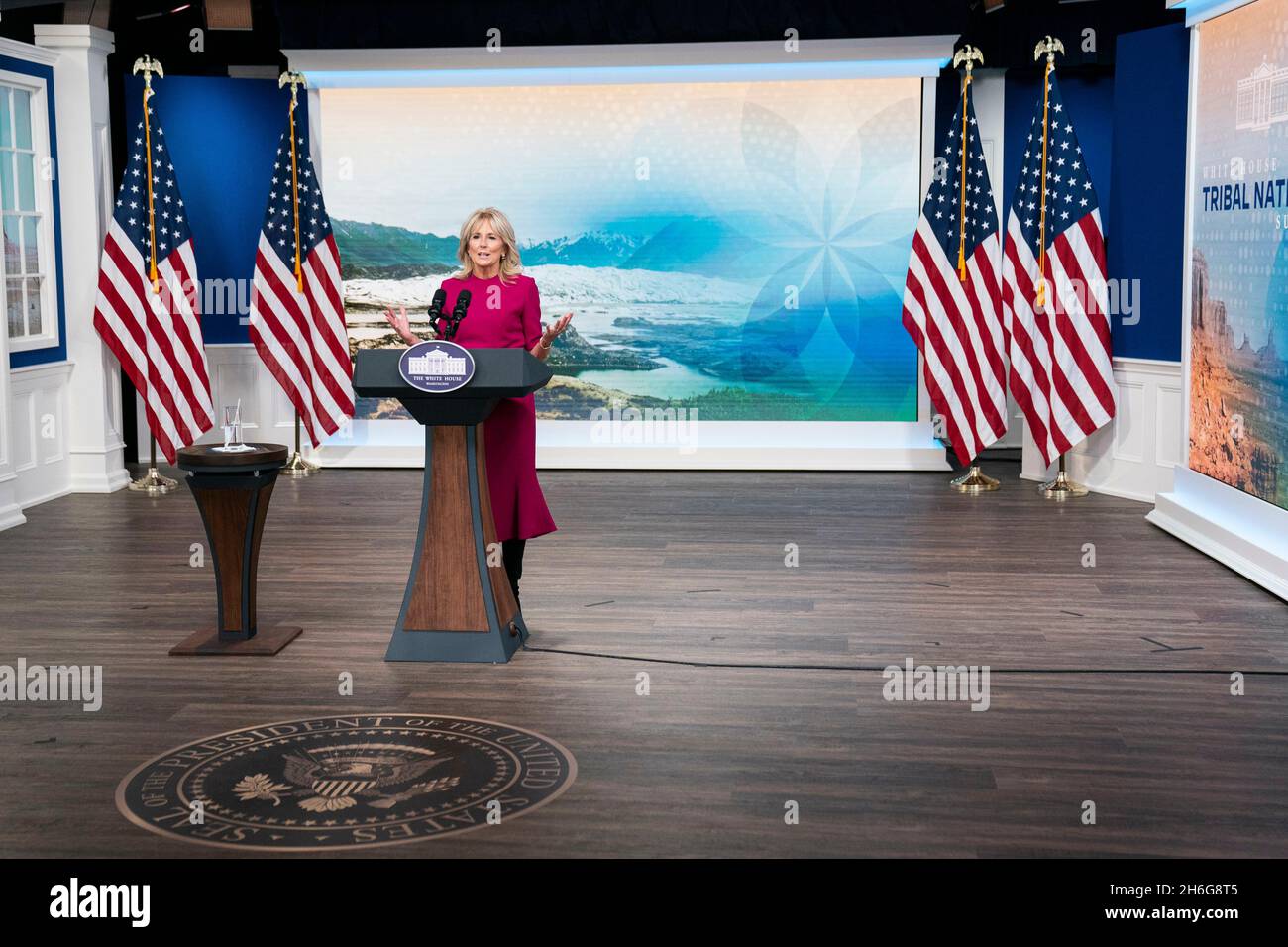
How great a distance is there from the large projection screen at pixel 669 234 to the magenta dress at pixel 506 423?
15.7ft

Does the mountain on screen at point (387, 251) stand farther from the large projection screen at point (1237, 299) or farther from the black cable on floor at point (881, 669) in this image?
the black cable on floor at point (881, 669)

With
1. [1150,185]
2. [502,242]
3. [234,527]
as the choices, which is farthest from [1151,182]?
[234,527]

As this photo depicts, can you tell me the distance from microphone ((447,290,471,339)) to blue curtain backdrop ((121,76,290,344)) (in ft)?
Answer: 17.9

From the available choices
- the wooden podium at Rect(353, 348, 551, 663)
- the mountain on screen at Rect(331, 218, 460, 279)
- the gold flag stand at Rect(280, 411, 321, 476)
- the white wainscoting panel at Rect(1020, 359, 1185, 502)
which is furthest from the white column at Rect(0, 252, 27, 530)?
the white wainscoting panel at Rect(1020, 359, 1185, 502)

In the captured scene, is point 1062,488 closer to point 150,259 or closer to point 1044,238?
point 1044,238

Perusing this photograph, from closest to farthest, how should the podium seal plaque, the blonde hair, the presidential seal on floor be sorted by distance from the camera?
the presidential seal on floor → the podium seal plaque → the blonde hair

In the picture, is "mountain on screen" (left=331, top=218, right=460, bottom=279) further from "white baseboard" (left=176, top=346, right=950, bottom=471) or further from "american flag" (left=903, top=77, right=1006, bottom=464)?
"american flag" (left=903, top=77, right=1006, bottom=464)

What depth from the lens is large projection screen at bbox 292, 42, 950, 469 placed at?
9750 millimetres

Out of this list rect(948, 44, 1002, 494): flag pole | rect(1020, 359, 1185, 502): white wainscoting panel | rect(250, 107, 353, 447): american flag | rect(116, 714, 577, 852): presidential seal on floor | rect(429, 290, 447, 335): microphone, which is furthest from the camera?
rect(250, 107, 353, 447): american flag

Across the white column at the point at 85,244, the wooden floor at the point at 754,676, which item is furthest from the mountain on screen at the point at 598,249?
the wooden floor at the point at 754,676

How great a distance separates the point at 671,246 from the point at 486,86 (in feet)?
5.66

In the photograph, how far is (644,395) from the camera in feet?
33.1
